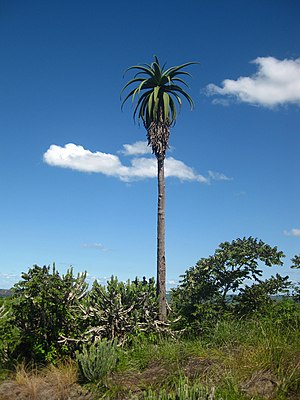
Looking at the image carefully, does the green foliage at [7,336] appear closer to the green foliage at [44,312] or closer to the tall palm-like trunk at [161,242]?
the green foliage at [44,312]

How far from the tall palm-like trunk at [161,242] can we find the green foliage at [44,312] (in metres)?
3.05

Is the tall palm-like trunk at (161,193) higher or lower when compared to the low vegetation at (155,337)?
higher

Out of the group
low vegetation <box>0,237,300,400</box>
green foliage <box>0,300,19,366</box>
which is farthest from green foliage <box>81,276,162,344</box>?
green foliage <box>0,300,19,366</box>

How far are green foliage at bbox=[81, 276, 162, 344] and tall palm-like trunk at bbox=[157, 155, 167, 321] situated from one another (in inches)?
14.5

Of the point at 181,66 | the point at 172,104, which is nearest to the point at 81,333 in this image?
the point at 172,104

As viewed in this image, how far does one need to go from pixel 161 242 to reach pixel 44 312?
473cm

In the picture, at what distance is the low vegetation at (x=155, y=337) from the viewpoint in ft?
30.7

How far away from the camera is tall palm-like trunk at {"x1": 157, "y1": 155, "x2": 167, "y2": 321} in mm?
15164

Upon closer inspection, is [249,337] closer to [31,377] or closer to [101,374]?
[101,374]

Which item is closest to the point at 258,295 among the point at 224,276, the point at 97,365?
the point at 224,276

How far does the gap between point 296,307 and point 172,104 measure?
28.4 feet

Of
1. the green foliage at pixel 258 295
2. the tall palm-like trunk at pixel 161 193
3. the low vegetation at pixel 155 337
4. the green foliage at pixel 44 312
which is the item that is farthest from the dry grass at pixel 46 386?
the green foliage at pixel 258 295

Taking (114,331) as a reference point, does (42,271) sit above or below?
above

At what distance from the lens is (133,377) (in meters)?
10.3
